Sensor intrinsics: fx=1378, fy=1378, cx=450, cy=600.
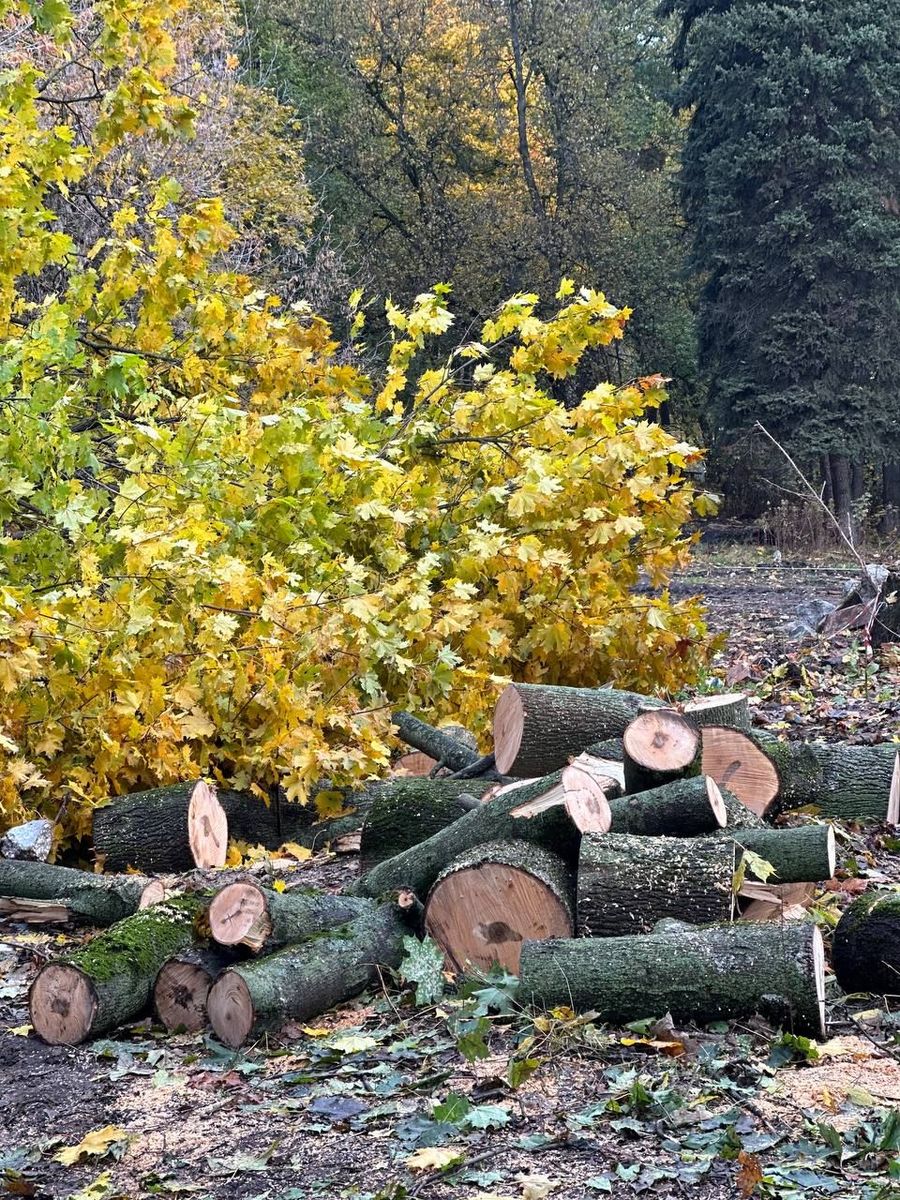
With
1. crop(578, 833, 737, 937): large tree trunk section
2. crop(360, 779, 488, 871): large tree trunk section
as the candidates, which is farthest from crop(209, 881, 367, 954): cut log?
crop(578, 833, 737, 937): large tree trunk section

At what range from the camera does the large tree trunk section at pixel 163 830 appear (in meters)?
5.53

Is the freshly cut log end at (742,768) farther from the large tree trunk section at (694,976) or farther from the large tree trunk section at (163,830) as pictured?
the large tree trunk section at (163,830)

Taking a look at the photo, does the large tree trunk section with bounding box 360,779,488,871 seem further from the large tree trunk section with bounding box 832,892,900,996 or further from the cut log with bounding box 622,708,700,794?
the large tree trunk section with bounding box 832,892,900,996

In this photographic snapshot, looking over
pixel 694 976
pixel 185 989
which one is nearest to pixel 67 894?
pixel 185 989

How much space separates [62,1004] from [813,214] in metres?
22.8

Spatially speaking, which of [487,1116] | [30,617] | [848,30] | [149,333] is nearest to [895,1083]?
[487,1116]

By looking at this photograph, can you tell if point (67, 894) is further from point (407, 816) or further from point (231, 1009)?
point (231, 1009)

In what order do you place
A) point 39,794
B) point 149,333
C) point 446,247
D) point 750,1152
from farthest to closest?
point 446,247 < point 149,333 < point 39,794 < point 750,1152

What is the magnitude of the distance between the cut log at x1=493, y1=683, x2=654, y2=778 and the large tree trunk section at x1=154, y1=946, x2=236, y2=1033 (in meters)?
1.67

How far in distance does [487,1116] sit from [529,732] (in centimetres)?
228

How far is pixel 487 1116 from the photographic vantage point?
10.4 feet

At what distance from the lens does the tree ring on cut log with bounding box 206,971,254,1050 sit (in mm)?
3779

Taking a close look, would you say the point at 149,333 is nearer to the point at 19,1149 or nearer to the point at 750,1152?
the point at 19,1149

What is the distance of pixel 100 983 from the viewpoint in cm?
392
